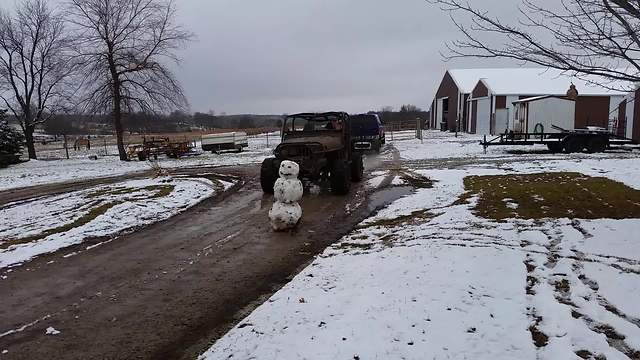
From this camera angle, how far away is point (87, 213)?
411 inches

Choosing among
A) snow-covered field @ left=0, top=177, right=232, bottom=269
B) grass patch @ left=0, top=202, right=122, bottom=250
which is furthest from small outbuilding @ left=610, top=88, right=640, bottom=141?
grass patch @ left=0, top=202, right=122, bottom=250

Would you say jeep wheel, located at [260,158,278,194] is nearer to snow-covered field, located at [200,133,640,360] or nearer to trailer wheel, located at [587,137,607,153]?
snow-covered field, located at [200,133,640,360]

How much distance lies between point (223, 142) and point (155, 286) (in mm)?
28034

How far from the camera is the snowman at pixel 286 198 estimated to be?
8.23 m

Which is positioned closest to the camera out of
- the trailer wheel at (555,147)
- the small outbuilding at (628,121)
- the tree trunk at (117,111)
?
the trailer wheel at (555,147)

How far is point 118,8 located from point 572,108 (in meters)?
25.4

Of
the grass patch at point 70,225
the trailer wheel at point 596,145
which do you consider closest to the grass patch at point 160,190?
the grass patch at point 70,225

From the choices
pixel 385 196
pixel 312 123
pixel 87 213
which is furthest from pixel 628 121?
pixel 87 213

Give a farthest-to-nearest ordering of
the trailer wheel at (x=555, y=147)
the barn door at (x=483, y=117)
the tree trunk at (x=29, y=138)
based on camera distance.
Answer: the barn door at (x=483, y=117) → the tree trunk at (x=29, y=138) → the trailer wheel at (x=555, y=147)

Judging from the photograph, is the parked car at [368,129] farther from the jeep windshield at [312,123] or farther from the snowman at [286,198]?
the snowman at [286,198]

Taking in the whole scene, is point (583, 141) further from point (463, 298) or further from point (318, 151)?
point (463, 298)

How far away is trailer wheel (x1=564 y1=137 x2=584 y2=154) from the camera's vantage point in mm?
22297

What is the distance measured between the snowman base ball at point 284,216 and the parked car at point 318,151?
3.22 m

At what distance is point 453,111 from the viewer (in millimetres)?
50531
